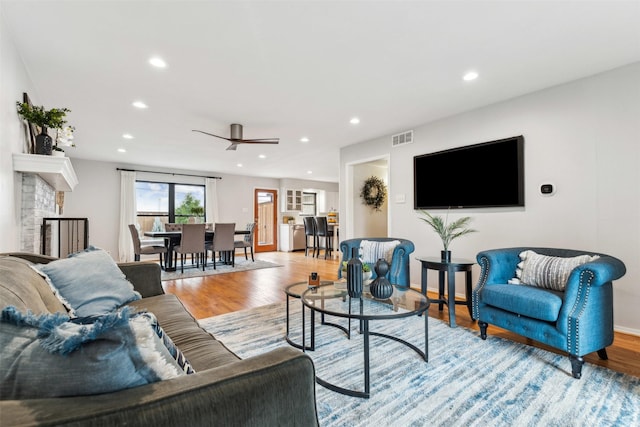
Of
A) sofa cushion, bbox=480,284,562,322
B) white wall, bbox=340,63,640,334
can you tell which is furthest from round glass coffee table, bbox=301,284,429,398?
white wall, bbox=340,63,640,334

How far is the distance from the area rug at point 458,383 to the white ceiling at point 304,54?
235cm

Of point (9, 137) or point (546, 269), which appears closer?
point (9, 137)

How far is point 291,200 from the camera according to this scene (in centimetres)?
979

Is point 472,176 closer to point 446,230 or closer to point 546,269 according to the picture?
point 446,230

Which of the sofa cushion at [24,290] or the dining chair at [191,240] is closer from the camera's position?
the sofa cushion at [24,290]

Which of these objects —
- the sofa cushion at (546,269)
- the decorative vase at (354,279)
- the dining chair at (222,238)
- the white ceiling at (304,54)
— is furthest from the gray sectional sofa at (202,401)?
the dining chair at (222,238)

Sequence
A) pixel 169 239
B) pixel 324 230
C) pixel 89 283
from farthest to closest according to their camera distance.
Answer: pixel 324 230
pixel 169 239
pixel 89 283

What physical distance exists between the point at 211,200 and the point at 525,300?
753 cm

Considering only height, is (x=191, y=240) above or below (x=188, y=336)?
above

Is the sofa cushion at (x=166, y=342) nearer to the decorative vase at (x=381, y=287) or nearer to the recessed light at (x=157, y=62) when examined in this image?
the decorative vase at (x=381, y=287)

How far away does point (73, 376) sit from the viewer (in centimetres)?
62

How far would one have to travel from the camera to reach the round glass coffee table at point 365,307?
1.72 metres

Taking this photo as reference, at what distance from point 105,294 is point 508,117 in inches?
161

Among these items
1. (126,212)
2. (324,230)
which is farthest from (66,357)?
(126,212)
